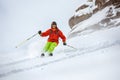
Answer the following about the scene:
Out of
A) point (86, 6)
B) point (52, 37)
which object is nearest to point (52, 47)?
point (52, 37)

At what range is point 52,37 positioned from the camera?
2.61 m

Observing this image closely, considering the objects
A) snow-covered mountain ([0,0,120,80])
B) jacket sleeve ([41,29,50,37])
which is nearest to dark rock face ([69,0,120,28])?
snow-covered mountain ([0,0,120,80])

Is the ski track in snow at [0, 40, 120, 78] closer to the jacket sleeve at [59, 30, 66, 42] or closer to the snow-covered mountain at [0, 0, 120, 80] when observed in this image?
the snow-covered mountain at [0, 0, 120, 80]

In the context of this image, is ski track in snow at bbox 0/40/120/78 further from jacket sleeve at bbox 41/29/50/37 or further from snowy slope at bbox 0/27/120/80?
jacket sleeve at bbox 41/29/50/37

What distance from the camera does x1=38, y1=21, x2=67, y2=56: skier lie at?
8.45ft

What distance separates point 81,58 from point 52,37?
0.25m

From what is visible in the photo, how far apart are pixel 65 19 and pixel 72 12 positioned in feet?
0.23

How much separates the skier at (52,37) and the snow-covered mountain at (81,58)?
31 mm

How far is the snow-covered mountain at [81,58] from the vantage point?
2500mm

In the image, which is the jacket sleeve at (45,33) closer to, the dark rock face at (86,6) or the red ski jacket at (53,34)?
the red ski jacket at (53,34)

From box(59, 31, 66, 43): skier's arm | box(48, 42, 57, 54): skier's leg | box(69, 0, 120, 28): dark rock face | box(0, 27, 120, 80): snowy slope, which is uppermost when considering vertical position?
box(69, 0, 120, 28): dark rock face

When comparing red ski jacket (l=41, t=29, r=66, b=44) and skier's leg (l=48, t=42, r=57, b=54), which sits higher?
red ski jacket (l=41, t=29, r=66, b=44)

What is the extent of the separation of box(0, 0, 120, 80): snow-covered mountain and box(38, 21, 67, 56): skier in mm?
31

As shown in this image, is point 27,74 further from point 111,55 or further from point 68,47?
point 111,55
